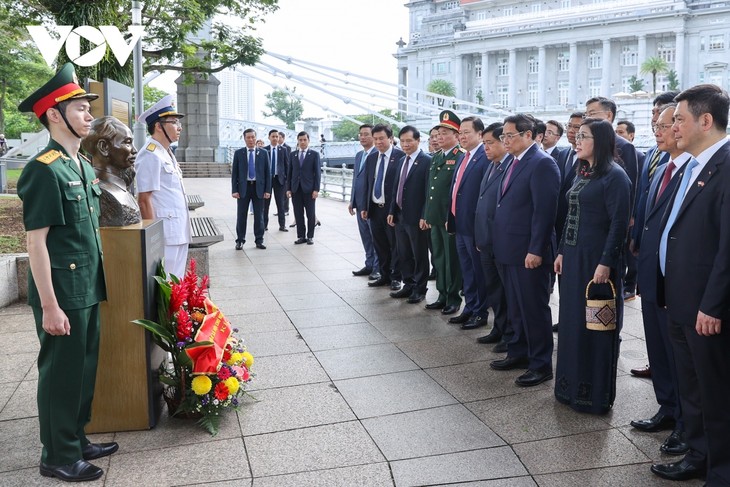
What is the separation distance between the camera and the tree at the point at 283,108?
6806 centimetres

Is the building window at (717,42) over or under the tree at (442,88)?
over

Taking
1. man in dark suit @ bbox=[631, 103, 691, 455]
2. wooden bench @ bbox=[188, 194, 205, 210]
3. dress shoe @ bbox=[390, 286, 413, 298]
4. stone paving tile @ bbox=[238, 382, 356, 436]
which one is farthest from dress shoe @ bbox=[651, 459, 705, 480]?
wooden bench @ bbox=[188, 194, 205, 210]

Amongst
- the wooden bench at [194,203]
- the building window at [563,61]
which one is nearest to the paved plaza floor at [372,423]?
the wooden bench at [194,203]

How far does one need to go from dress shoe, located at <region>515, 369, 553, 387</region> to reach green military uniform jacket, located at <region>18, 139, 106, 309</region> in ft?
8.57

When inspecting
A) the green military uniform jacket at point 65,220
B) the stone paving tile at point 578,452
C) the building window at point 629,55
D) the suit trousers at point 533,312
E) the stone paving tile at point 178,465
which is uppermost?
the building window at point 629,55

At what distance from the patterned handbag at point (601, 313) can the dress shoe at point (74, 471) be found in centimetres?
263

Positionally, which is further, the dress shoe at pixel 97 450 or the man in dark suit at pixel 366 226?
the man in dark suit at pixel 366 226

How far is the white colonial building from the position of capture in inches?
2753

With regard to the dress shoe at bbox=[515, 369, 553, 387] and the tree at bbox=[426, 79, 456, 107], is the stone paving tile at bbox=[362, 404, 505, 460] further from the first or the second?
the tree at bbox=[426, 79, 456, 107]

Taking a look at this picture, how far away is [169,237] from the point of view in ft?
16.2

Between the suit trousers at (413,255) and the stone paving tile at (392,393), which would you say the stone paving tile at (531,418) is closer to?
the stone paving tile at (392,393)

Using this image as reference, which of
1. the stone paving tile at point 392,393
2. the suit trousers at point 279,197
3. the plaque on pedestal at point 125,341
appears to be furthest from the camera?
the suit trousers at point 279,197

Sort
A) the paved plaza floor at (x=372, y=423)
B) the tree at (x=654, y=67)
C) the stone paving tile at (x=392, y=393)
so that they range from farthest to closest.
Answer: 1. the tree at (x=654, y=67)
2. the stone paving tile at (x=392, y=393)
3. the paved plaza floor at (x=372, y=423)

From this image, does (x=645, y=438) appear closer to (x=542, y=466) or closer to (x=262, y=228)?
(x=542, y=466)
